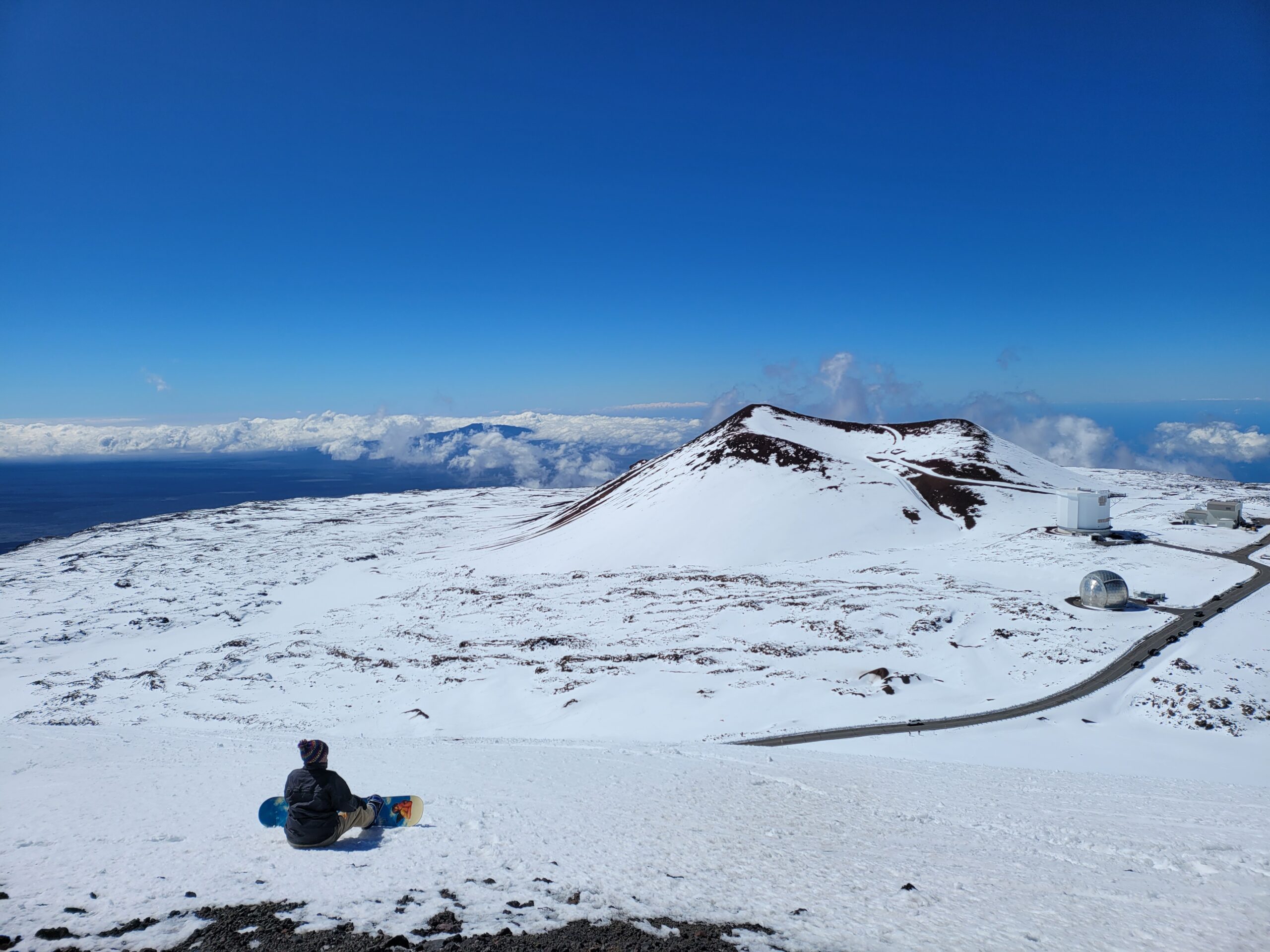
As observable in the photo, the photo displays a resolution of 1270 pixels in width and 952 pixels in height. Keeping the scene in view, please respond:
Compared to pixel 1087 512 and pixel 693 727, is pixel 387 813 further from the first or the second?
pixel 1087 512

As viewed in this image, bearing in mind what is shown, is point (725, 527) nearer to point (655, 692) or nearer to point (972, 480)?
point (972, 480)

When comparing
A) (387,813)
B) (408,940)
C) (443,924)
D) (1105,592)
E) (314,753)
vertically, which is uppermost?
(314,753)

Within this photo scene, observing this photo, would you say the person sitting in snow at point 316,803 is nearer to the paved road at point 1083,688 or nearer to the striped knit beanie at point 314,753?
the striped knit beanie at point 314,753

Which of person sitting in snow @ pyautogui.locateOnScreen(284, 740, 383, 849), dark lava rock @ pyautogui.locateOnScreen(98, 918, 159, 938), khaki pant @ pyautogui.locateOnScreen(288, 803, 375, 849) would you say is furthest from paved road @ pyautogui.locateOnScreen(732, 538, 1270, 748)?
dark lava rock @ pyautogui.locateOnScreen(98, 918, 159, 938)

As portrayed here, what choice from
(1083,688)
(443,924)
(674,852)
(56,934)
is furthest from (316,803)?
(1083,688)

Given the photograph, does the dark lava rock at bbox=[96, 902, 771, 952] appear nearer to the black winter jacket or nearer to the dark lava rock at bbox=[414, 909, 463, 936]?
the dark lava rock at bbox=[414, 909, 463, 936]
